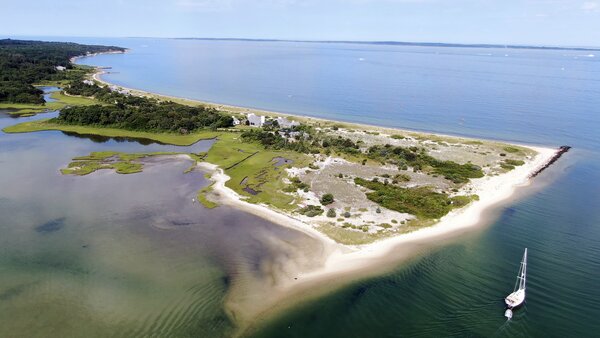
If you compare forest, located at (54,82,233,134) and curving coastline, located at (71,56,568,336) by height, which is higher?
forest, located at (54,82,233,134)

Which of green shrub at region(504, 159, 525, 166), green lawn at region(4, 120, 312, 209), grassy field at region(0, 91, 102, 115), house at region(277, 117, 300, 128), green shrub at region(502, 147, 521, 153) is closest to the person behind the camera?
green lawn at region(4, 120, 312, 209)

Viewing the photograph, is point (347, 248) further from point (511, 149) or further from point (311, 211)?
point (511, 149)

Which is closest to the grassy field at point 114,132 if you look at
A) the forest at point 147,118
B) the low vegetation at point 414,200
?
the forest at point 147,118

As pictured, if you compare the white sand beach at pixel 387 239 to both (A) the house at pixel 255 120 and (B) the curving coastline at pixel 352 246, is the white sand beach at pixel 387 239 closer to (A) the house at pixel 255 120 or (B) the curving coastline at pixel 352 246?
(B) the curving coastline at pixel 352 246

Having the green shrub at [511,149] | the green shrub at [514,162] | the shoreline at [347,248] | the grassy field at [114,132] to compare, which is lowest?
the shoreline at [347,248]

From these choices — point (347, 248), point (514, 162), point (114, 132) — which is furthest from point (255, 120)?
point (347, 248)

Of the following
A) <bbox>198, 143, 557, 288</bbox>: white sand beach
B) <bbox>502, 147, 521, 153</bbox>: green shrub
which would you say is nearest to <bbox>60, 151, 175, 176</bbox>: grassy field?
<bbox>198, 143, 557, 288</bbox>: white sand beach

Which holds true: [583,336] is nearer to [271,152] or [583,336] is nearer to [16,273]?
[16,273]

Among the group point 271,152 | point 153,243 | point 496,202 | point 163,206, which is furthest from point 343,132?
point 153,243

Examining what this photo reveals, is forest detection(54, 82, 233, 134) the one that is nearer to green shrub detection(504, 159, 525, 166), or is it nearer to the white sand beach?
the white sand beach
